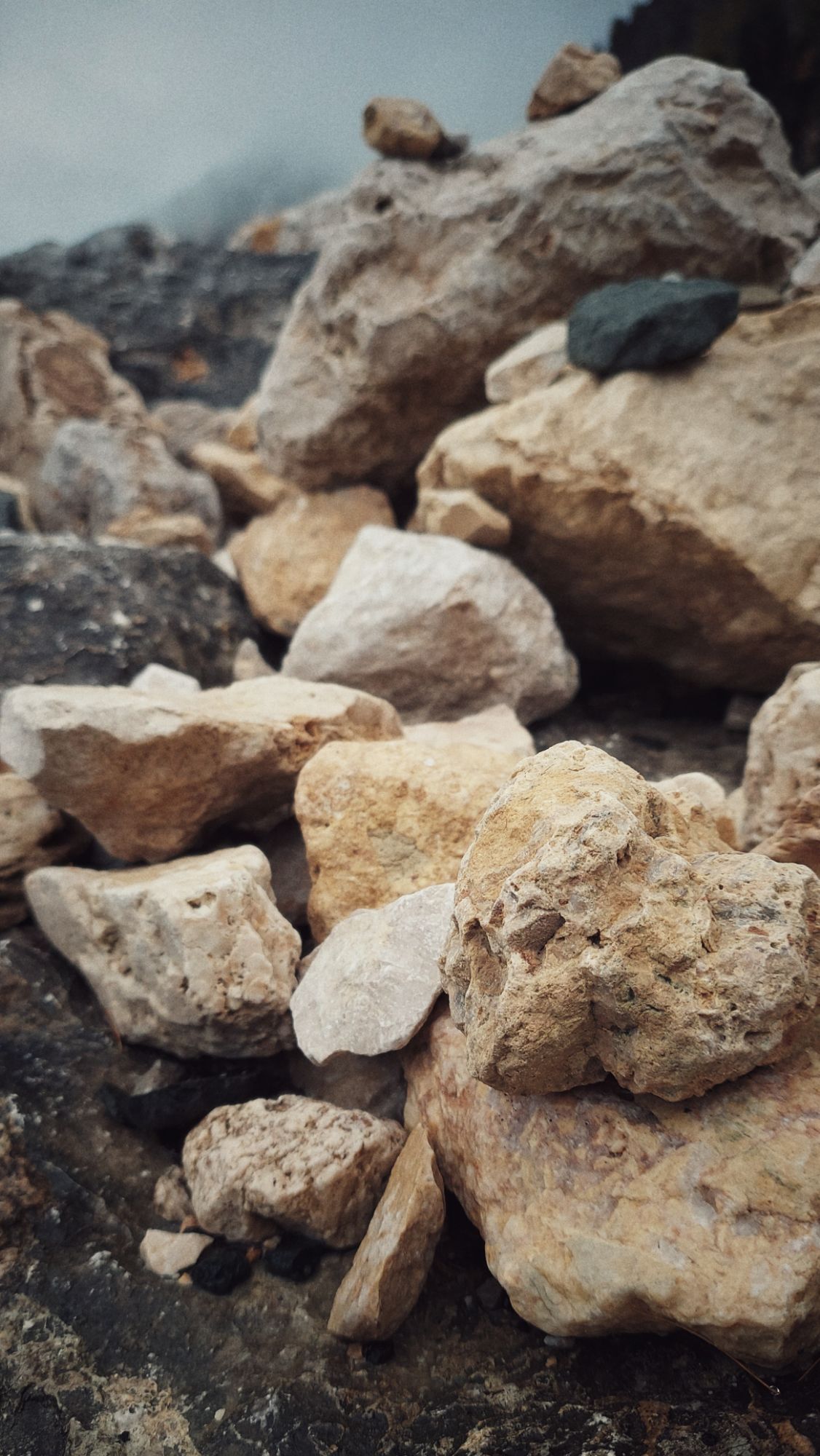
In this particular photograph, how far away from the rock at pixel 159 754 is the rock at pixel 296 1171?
80 cm

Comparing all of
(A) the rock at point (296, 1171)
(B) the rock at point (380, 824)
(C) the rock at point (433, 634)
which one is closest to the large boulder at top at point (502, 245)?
(C) the rock at point (433, 634)

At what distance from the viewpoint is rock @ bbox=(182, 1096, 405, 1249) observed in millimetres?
1570

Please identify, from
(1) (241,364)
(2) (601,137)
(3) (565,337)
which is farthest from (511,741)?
(1) (241,364)

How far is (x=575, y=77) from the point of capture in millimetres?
3650

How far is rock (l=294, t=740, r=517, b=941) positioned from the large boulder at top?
2173mm

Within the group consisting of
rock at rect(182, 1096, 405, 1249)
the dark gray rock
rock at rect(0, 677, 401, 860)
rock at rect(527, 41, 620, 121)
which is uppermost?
rock at rect(527, 41, 620, 121)

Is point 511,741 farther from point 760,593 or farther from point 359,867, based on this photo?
point 760,593

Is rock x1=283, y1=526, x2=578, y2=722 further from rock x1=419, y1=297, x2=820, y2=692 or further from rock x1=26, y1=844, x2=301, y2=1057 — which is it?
rock x1=26, y1=844, x2=301, y2=1057

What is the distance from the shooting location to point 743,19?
9.38 meters

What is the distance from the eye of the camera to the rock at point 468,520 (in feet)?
9.68

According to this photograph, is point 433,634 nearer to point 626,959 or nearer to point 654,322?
point 654,322

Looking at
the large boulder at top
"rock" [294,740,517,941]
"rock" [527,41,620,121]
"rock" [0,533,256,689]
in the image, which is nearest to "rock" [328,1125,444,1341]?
"rock" [294,740,517,941]

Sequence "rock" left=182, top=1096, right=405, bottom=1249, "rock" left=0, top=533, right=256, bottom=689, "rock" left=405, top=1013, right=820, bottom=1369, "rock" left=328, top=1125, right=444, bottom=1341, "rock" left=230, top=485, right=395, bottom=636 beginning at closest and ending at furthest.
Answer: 1. "rock" left=405, top=1013, right=820, bottom=1369
2. "rock" left=328, top=1125, right=444, bottom=1341
3. "rock" left=182, top=1096, right=405, bottom=1249
4. "rock" left=0, top=533, right=256, bottom=689
5. "rock" left=230, top=485, right=395, bottom=636

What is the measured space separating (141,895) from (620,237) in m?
3.08
